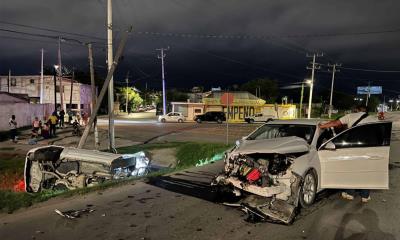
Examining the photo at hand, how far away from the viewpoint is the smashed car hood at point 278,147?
282 inches

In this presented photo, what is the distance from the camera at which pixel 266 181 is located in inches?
277

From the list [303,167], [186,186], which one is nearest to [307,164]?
[303,167]

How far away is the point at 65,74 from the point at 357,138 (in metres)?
71.8

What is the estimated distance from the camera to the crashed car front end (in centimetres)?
674

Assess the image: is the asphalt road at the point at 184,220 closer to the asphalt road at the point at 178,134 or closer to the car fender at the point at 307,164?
the car fender at the point at 307,164

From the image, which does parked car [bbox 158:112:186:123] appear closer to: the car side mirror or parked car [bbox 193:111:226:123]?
parked car [bbox 193:111:226:123]

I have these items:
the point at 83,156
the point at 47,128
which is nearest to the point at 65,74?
the point at 47,128

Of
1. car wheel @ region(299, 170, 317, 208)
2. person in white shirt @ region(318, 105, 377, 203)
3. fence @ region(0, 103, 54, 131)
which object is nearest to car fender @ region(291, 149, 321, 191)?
car wheel @ region(299, 170, 317, 208)

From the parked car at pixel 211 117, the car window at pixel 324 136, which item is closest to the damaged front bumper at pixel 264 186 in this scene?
the car window at pixel 324 136

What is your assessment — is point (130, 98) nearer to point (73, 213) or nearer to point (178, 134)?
point (178, 134)

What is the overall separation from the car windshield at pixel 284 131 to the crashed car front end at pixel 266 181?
3.12ft

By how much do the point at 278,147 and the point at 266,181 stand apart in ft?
2.19

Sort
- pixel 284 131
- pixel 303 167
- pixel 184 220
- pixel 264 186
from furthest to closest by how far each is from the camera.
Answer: pixel 284 131
pixel 303 167
pixel 264 186
pixel 184 220

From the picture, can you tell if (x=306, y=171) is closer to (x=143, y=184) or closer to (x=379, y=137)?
(x=379, y=137)
